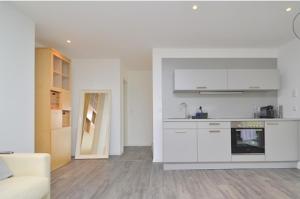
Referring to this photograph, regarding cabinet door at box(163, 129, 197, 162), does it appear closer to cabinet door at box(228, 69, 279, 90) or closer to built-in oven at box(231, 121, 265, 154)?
built-in oven at box(231, 121, 265, 154)

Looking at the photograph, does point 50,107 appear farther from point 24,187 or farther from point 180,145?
point 24,187

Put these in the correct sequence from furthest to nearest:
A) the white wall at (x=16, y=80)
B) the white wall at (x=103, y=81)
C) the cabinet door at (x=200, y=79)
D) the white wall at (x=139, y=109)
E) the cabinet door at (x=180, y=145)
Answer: the white wall at (x=139, y=109), the white wall at (x=103, y=81), the cabinet door at (x=200, y=79), the cabinet door at (x=180, y=145), the white wall at (x=16, y=80)

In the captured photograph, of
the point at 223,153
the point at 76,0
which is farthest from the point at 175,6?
the point at 223,153

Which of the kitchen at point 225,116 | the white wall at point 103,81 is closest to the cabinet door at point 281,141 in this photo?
the kitchen at point 225,116

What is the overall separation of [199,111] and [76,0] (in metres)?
3.32

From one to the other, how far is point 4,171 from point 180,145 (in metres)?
2.97

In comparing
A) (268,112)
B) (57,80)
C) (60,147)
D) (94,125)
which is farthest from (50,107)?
(268,112)

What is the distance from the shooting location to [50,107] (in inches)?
178

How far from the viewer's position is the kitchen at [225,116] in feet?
15.0

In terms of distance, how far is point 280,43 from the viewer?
16.1ft

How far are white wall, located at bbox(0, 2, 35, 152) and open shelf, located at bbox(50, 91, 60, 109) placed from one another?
4.30 feet

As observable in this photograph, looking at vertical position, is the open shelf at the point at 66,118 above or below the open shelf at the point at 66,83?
below

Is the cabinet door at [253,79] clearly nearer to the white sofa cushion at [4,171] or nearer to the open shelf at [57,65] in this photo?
the open shelf at [57,65]

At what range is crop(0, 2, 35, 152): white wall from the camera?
2.87 m
